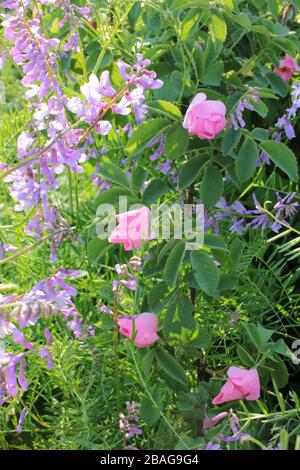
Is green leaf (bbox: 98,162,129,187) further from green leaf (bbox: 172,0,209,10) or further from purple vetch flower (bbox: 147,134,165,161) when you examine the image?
green leaf (bbox: 172,0,209,10)

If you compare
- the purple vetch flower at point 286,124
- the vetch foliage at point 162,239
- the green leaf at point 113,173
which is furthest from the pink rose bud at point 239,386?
the purple vetch flower at point 286,124

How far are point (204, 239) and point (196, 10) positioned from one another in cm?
37

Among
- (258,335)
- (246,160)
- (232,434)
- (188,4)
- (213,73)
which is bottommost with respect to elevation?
(232,434)

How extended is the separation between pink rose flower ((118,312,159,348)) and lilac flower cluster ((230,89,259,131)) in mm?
346

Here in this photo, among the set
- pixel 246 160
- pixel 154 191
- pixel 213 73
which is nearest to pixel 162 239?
pixel 154 191

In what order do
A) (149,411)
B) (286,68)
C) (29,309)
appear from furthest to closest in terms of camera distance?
(286,68), (149,411), (29,309)

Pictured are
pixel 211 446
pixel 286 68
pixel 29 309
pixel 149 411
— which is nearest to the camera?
pixel 29 309

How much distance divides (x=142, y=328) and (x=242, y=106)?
1.31 ft

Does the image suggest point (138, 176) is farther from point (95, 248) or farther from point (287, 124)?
point (287, 124)

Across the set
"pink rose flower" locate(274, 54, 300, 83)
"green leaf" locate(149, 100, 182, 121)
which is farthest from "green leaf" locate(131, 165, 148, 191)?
"pink rose flower" locate(274, 54, 300, 83)

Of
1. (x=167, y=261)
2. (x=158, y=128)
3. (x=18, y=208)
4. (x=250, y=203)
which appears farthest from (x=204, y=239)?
(x=250, y=203)

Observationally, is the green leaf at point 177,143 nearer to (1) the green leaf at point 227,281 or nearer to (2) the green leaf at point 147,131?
(2) the green leaf at point 147,131

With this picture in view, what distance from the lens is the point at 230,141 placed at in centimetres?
134

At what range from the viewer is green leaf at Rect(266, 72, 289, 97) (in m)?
1.55
